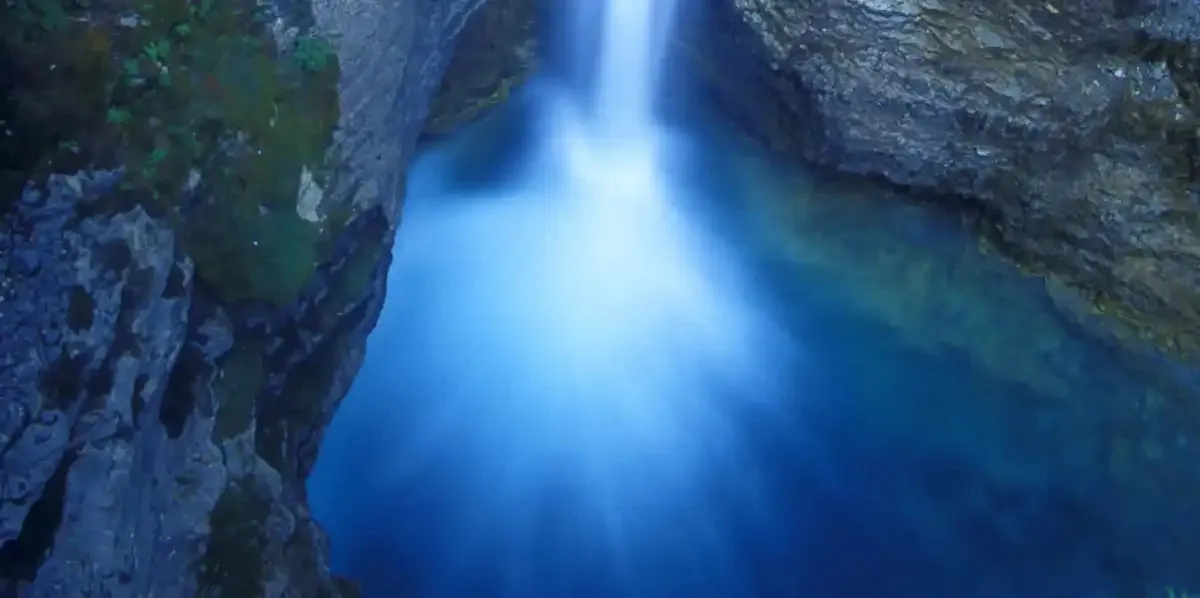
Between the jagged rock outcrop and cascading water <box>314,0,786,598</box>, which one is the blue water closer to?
cascading water <box>314,0,786,598</box>

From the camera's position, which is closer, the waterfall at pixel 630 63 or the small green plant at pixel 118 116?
the small green plant at pixel 118 116

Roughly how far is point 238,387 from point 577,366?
14.4ft

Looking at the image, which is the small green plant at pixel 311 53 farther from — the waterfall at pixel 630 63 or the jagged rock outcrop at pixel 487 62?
the waterfall at pixel 630 63

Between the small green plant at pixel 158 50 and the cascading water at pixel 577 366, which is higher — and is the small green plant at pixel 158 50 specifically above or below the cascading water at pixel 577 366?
above

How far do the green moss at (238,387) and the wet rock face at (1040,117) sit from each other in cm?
700

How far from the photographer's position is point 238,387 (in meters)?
5.90

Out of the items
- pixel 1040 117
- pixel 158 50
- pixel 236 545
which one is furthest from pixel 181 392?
Answer: pixel 1040 117

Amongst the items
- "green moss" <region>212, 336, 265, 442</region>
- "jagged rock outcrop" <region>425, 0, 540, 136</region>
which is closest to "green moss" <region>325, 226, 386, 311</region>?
"green moss" <region>212, 336, 265, 442</region>

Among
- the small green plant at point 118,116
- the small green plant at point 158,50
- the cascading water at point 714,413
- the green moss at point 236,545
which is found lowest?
the cascading water at point 714,413

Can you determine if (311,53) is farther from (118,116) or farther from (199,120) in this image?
(118,116)

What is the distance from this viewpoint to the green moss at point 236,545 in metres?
5.43

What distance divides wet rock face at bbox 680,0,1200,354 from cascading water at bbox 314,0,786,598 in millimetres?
2343

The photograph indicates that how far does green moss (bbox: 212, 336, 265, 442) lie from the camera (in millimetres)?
5723

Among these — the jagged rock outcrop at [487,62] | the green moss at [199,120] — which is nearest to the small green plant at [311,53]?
the green moss at [199,120]
